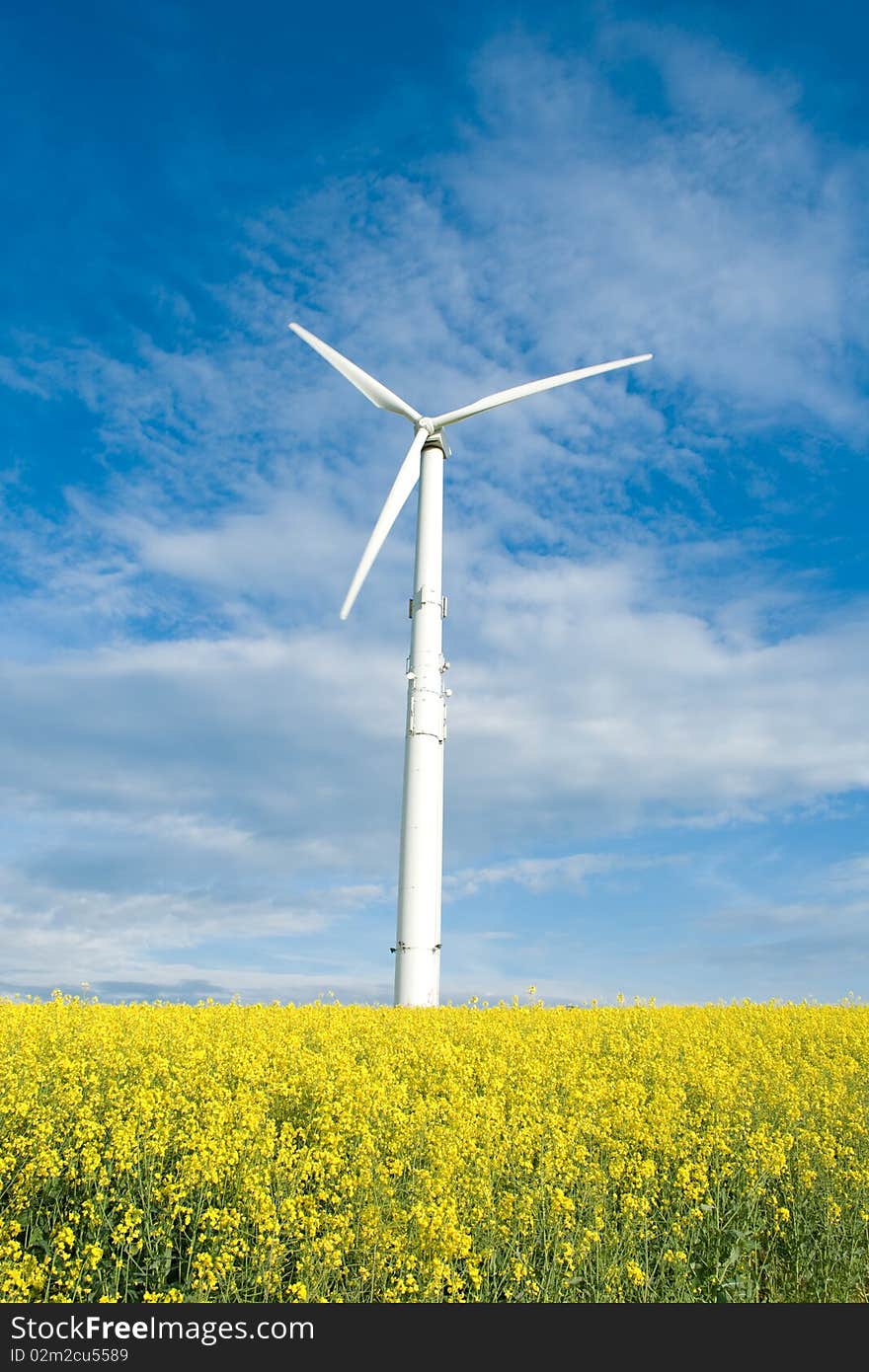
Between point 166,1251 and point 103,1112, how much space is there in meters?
2.70

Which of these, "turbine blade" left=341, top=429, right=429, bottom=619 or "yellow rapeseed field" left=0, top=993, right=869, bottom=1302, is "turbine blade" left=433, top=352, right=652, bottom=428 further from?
"yellow rapeseed field" left=0, top=993, right=869, bottom=1302

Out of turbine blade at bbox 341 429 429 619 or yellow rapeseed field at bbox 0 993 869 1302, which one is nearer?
yellow rapeseed field at bbox 0 993 869 1302

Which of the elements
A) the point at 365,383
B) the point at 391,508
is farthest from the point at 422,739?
the point at 365,383

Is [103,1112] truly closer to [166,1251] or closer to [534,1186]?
[166,1251]

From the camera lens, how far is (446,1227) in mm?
8633

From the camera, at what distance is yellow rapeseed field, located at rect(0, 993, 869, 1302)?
9.23m

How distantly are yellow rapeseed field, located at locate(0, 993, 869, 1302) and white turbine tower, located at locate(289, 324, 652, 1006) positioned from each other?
13.7 metres

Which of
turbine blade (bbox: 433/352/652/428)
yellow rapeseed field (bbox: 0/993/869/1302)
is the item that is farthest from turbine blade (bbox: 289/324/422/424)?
yellow rapeseed field (bbox: 0/993/869/1302)

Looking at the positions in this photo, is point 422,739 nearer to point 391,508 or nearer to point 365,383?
point 391,508

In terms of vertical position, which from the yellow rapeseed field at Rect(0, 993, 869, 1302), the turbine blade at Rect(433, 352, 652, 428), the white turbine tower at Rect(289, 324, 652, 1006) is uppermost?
the turbine blade at Rect(433, 352, 652, 428)

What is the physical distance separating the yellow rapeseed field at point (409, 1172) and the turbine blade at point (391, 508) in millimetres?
20597

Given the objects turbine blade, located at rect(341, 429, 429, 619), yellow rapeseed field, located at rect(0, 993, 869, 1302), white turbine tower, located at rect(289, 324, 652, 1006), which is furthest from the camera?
turbine blade, located at rect(341, 429, 429, 619)

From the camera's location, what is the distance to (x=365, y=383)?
39.9 m
